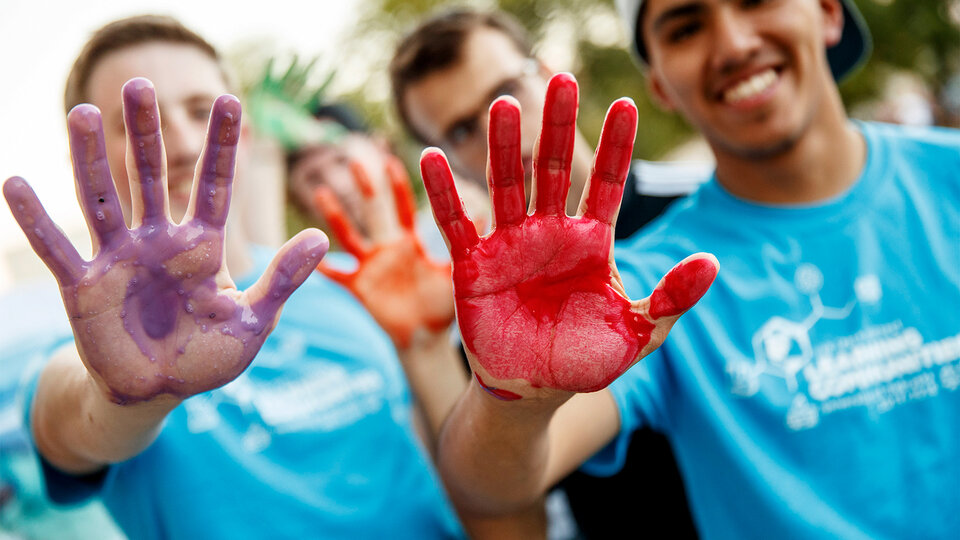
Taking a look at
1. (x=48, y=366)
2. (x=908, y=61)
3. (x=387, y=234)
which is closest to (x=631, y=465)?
(x=387, y=234)

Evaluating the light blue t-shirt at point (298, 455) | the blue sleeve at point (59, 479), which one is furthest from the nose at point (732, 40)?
the blue sleeve at point (59, 479)

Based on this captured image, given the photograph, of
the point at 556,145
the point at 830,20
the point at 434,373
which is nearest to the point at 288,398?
the point at 434,373

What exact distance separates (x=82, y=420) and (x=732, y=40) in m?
1.67

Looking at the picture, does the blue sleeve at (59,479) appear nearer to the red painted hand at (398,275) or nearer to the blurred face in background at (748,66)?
the red painted hand at (398,275)

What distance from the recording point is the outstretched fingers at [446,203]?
1020 millimetres

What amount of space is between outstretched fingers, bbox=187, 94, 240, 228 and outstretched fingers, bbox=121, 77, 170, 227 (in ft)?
0.17

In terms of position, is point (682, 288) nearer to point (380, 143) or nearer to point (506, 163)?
point (506, 163)

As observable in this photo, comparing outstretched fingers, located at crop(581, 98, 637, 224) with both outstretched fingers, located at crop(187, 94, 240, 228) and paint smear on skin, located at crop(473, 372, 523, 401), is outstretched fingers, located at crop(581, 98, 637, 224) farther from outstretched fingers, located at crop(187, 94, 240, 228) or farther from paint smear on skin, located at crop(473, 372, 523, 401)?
outstretched fingers, located at crop(187, 94, 240, 228)

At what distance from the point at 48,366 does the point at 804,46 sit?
1.94 m

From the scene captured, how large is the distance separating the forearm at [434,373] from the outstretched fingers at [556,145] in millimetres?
878

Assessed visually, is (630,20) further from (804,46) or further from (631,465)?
(631,465)

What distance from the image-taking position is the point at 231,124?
40.4 inches

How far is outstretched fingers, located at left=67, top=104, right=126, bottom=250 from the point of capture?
0.95 m

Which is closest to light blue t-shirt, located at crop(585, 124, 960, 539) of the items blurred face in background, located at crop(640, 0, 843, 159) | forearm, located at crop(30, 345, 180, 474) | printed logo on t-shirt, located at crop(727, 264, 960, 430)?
printed logo on t-shirt, located at crop(727, 264, 960, 430)
